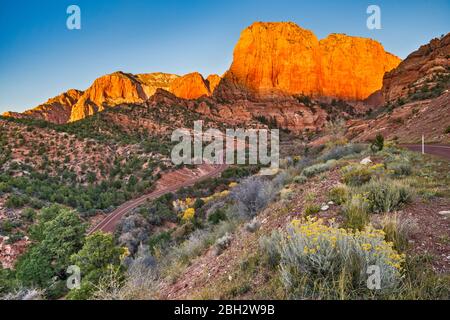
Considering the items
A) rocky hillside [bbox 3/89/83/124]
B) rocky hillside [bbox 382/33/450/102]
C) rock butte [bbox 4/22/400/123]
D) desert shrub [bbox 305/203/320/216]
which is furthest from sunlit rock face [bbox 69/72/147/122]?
desert shrub [bbox 305/203/320/216]

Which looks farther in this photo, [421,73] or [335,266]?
[421,73]

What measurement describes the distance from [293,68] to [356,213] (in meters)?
101

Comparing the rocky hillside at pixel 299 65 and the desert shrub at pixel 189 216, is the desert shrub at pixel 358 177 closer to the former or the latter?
the desert shrub at pixel 189 216

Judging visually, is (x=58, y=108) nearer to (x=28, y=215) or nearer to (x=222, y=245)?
(x=28, y=215)

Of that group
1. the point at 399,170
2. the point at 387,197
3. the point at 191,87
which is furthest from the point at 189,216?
the point at 191,87

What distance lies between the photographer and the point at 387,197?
4.91 meters

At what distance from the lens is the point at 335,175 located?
8.14 m

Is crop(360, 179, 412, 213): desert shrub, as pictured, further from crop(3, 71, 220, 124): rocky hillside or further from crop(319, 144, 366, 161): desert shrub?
crop(3, 71, 220, 124): rocky hillside

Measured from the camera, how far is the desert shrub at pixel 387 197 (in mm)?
4930

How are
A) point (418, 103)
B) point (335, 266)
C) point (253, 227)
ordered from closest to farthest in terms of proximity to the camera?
point (335, 266) → point (253, 227) → point (418, 103)

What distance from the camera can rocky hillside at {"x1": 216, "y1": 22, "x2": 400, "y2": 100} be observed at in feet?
310

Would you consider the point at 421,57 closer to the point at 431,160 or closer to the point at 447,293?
the point at 431,160

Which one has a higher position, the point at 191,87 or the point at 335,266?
the point at 191,87

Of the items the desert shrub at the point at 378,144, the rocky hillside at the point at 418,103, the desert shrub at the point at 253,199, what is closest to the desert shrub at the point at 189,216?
the desert shrub at the point at 253,199
